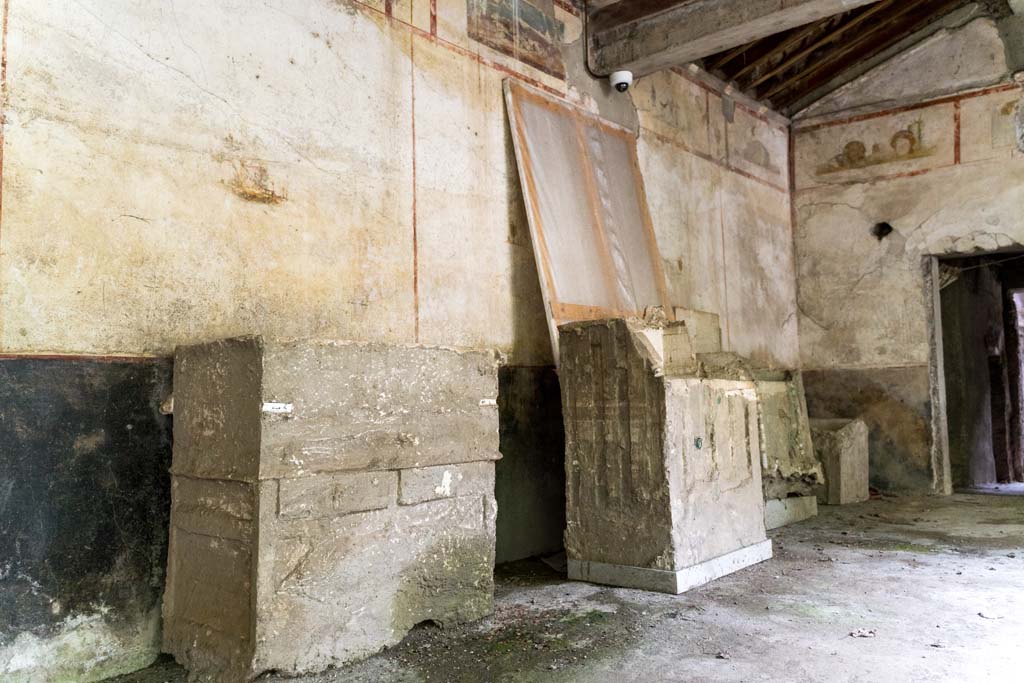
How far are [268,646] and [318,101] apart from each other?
279 cm

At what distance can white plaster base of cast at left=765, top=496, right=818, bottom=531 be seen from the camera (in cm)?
635

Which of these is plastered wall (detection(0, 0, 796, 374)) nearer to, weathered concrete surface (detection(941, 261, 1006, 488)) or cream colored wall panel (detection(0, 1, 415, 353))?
cream colored wall panel (detection(0, 1, 415, 353))

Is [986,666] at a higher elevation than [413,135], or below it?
below

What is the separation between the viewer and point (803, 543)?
5699 mm

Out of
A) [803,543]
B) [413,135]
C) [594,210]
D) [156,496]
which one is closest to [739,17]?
[594,210]

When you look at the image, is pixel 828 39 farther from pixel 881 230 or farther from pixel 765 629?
pixel 765 629

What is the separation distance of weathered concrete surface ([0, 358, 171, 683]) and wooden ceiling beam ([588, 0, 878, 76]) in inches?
166

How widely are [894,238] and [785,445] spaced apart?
3233mm

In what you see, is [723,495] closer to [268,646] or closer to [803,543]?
[803,543]

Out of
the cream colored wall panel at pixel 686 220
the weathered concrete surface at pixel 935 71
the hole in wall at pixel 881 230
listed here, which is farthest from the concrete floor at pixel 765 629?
the weathered concrete surface at pixel 935 71

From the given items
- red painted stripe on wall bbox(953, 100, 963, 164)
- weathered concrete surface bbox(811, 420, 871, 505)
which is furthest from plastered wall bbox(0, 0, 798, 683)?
red painted stripe on wall bbox(953, 100, 963, 164)

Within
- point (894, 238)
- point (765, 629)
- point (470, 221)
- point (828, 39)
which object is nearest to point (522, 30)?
point (470, 221)

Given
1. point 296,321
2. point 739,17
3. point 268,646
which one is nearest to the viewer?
point 268,646

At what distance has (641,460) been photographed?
4480 mm
